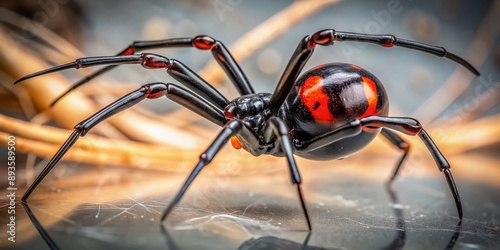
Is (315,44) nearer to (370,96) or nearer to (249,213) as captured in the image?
(370,96)

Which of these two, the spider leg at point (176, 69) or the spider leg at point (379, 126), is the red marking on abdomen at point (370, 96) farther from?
the spider leg at point (176, 69)

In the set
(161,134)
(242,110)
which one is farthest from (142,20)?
(242,110)

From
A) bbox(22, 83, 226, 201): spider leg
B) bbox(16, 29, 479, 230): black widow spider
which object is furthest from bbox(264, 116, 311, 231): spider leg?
bbox(22, 83, 226, 201): spider leg

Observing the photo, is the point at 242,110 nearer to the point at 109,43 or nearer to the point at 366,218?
the point at 366,218

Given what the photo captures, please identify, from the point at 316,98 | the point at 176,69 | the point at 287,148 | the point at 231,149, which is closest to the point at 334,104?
the point at 316,98

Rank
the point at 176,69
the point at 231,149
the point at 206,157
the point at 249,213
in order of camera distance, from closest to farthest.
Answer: the point at 206,157 < the point at 249,213 < the point at 176,69 < the point at 231,149

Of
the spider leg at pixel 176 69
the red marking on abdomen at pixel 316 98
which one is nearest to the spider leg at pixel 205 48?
the spider leg at pixel 176 69
